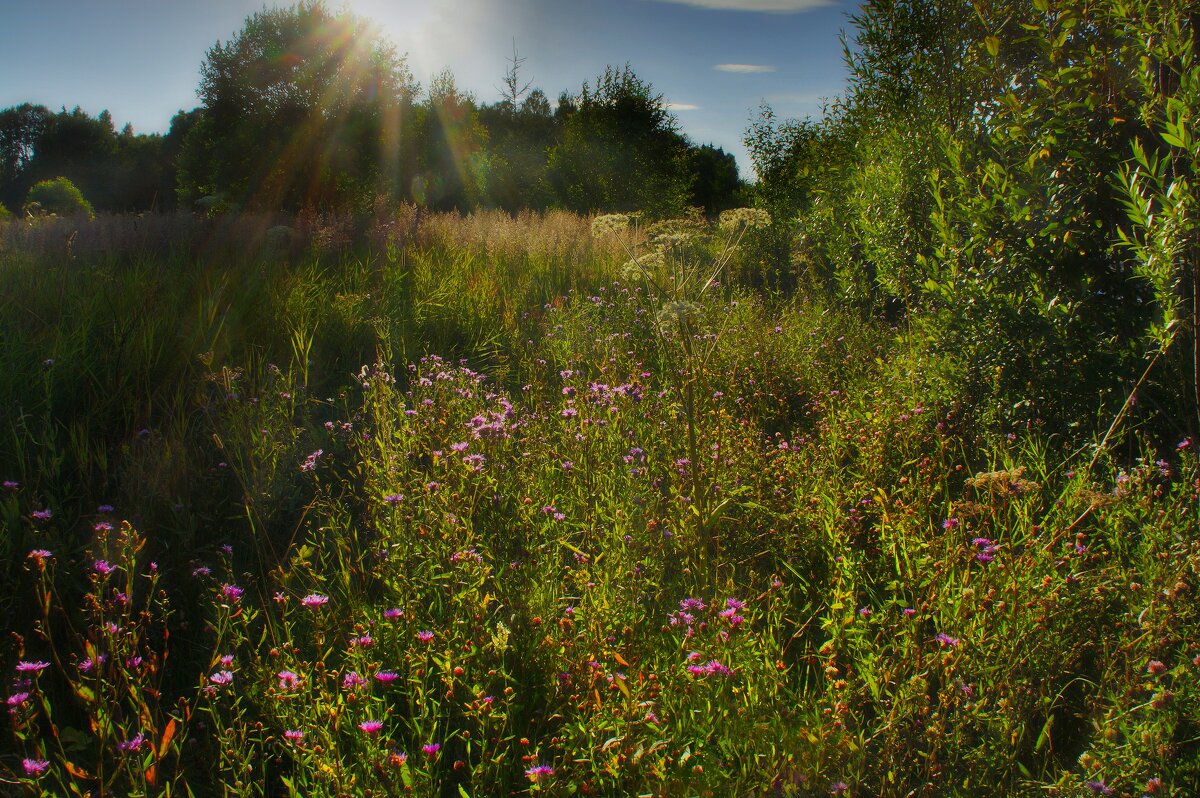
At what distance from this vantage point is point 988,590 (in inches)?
75.8

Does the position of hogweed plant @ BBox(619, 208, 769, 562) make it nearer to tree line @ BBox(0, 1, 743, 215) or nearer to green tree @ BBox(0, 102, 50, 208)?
tree line @ BBox(0, 1, 743, 215)

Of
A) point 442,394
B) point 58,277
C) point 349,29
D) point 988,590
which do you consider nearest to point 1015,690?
point 988,590

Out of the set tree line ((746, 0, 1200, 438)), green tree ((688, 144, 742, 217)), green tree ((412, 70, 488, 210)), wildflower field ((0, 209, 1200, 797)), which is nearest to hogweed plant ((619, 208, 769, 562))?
wildflower field ((0, 209, 1200, 797))

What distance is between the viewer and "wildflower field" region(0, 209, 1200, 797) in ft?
5.14

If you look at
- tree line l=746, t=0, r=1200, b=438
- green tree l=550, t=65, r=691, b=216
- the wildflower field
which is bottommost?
the wildflower field

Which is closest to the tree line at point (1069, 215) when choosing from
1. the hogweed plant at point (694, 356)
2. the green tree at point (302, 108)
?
the hogweed plant at point (694, 356)

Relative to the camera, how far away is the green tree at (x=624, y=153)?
23.9 m

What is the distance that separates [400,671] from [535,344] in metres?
3.68

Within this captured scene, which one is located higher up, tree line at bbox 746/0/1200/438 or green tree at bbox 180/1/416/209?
green tree at bbox 180/1/416/209

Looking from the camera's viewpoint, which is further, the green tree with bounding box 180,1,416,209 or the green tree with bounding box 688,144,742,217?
the green tree with bounding box 688,144,742,217

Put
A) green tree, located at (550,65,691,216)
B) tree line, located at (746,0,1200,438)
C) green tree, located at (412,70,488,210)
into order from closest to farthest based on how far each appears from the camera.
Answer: tree line, located at (746,0,1200,438), green tree, located at (550,65,691,216), green tree, located at (412,70,488,210)

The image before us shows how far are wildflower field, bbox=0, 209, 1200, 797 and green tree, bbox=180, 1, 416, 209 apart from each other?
2225 centimetres

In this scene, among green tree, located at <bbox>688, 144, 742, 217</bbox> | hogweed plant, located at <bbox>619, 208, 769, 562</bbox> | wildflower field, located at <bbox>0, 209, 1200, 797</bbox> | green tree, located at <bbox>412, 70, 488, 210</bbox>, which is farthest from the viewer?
green tree, located at <bbox>688, 144, 742, 217</bbox>

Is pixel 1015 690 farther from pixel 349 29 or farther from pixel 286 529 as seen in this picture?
pixel 349 29
